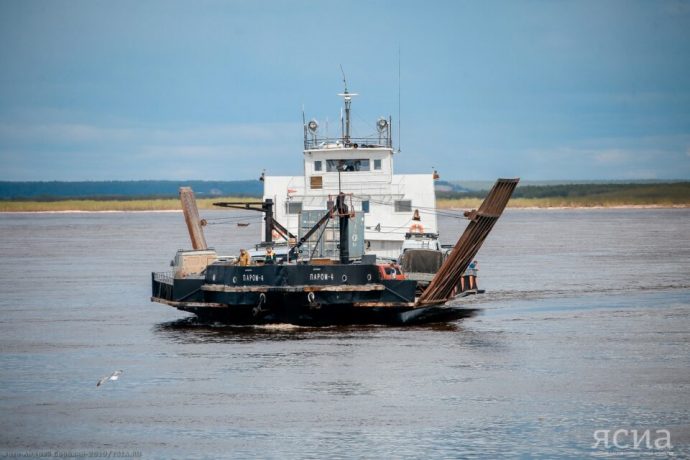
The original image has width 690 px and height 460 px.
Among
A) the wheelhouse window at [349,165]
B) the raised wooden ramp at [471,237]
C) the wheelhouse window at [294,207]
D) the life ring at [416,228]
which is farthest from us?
the wheelhouse window at [294,207]

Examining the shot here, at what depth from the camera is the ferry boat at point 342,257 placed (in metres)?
35.4

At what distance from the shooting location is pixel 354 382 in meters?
27.9

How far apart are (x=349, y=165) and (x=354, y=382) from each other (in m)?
18.8

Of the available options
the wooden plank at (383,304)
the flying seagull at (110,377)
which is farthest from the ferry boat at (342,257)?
the flying seagull at (110,377)

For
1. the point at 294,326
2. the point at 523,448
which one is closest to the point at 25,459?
the point at 523,448

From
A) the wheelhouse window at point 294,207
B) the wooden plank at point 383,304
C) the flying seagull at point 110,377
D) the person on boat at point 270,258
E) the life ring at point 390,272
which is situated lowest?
the flying seagull at point 110,377

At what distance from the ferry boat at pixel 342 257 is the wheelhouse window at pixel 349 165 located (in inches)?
1.6

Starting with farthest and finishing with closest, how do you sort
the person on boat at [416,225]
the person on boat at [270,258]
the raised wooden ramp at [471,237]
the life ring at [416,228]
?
the life ring at [416,228], the person on boat at [416,225], the raised wooden ramp at [471,237], the person on boat at [270,258]

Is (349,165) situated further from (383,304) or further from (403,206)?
(383,304)

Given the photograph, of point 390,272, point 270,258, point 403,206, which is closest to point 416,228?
point 403,206

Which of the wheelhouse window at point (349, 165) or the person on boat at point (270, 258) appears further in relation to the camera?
the wheelhouse window at point (349, 165)

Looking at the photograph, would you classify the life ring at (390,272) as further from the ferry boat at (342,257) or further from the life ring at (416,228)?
the life ring at (416,228)

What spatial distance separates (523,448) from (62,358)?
49.8 ft

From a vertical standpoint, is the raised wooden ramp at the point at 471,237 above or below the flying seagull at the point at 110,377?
above
